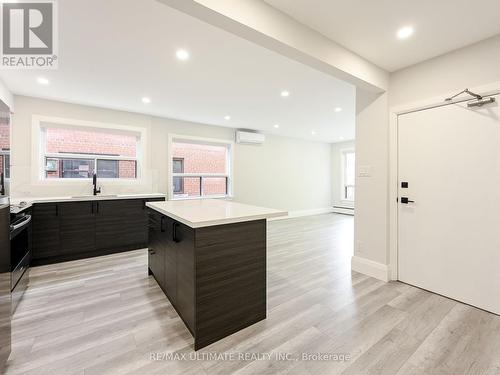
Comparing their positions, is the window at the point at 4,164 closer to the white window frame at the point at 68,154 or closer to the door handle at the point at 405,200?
the white window frame at the point at 68,154

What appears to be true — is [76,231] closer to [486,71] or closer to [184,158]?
[184,158]

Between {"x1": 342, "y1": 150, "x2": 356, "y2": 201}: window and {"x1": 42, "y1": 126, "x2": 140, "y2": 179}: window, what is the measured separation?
674 centimetres

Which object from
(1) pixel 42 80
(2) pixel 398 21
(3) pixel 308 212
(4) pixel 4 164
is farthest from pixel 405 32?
(3) pixel 308 212

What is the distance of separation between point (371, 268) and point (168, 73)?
11.9 ft

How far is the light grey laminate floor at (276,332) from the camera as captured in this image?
1490 millimetres

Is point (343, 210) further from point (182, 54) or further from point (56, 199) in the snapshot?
point (56, 199)

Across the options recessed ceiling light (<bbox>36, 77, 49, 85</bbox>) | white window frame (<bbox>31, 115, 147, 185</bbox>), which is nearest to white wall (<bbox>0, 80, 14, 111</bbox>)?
white window frame (<bbox>31, 115, 147, 185</bbox>)

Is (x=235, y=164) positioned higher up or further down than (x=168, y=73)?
further down

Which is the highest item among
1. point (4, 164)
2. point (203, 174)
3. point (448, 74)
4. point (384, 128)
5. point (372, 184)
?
point (448, 74)

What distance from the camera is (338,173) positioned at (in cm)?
822

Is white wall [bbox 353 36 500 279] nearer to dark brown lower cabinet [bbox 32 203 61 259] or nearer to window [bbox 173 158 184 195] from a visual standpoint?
window [bbox 173 158 184 195]

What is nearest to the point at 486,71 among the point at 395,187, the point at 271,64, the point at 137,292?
the point at 395,187

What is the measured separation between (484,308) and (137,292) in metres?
3.49

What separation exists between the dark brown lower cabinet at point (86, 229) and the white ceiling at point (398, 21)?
11.9 ft
